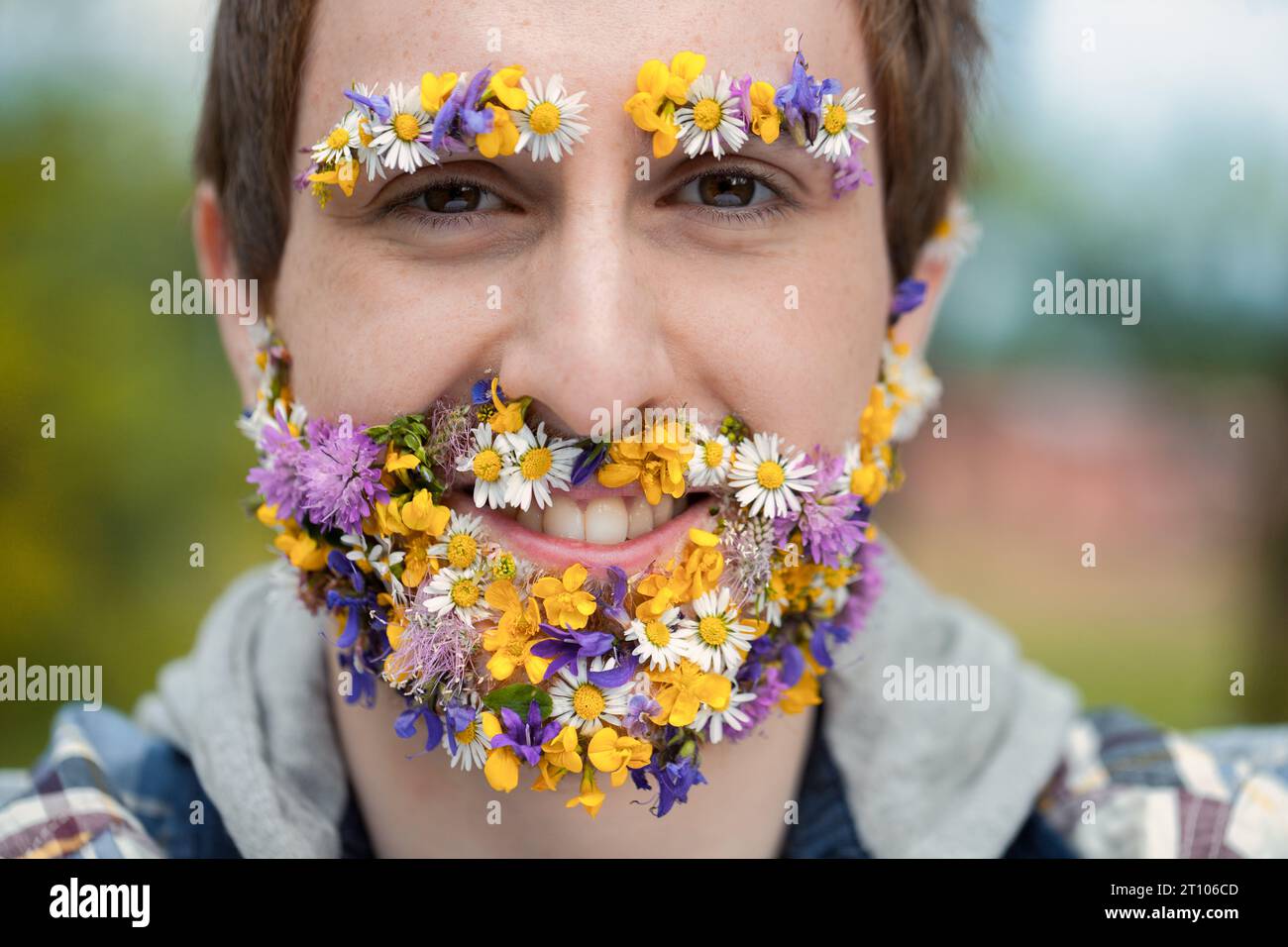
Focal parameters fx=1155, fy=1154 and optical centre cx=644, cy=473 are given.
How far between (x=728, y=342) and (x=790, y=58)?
21.0 inches

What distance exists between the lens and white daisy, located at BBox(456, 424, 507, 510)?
2023 millimetres

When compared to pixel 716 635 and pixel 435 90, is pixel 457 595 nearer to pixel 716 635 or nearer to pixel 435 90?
pixel 716 635

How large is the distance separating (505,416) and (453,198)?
431mm

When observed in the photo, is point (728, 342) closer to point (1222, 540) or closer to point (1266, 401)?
point (1266, 401)

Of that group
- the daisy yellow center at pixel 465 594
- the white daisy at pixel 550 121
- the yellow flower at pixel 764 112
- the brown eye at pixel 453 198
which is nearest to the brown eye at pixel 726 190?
the yellow flower at pixel 764 112

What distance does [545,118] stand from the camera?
1.92 meters

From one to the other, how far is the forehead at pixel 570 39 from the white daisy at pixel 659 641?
884 mm

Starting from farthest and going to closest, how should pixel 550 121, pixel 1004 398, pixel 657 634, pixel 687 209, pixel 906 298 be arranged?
pixel 1004 398 → pixel 906 298 → pixel 687 209 → pixel 657 634 → pixel 550 121

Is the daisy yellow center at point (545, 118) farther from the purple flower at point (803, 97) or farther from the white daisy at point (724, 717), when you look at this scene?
the white daisy at point (724, 717)

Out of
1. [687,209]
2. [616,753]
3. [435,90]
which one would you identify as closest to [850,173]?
[687,209]

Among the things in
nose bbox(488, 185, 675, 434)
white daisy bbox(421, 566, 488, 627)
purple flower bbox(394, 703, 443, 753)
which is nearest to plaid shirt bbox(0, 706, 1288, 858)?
purple flower bbox(394, 703, 443, 753)

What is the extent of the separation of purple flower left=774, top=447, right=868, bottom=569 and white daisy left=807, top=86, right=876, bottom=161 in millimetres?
558

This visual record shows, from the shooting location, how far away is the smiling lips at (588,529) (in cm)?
207

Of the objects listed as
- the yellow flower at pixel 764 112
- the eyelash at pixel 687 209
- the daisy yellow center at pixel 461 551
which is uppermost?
the yellow flower at pixel 764 112
